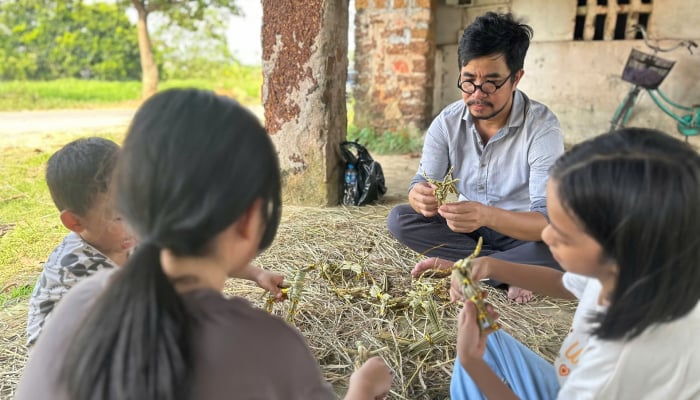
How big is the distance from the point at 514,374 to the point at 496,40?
1577 mm

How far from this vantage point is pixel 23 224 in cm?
404

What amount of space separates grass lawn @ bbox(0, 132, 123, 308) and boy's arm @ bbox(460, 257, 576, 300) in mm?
2452

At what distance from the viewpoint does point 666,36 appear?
6.04m

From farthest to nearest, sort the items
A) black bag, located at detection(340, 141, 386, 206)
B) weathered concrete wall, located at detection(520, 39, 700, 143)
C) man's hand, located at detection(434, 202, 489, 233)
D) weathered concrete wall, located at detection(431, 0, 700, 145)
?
weathered concrete wall, located at detection(520, 39, 700, 143) < weathered concrete wall, located at detection(431, 0, 700, 145) < black bag, located at detection(340, 141, 386, 206) < man's hand, located at detection(434, 202, 489, 233)

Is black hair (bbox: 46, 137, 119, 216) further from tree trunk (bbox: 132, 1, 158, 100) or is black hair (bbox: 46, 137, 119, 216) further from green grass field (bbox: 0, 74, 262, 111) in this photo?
tree trunk (bbox: 132, 1, 158, 100)

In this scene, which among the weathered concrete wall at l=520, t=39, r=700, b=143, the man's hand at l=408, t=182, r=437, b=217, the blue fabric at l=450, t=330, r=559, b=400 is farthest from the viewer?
the weathered concrete wall at l=520, t=39, r=700, b=143

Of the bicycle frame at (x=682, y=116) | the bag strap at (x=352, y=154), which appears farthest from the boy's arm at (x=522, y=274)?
the bicycle frame at (x=682, y=116)

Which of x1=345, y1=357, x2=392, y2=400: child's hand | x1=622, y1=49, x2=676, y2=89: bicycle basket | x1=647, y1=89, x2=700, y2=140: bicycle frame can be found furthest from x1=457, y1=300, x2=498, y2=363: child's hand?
x1=647, y1=89, x2=700, y2=140: bicycle frame

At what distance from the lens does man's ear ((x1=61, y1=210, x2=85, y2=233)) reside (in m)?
1.62

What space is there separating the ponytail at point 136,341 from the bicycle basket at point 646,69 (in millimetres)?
6307

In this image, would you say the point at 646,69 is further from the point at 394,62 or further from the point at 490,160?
the point at 490,160

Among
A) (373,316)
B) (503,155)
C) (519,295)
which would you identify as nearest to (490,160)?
(503,155)

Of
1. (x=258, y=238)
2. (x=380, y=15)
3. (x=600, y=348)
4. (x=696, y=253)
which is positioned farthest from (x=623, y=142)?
(x=380, y=15)

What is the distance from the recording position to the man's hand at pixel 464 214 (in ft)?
7.43
